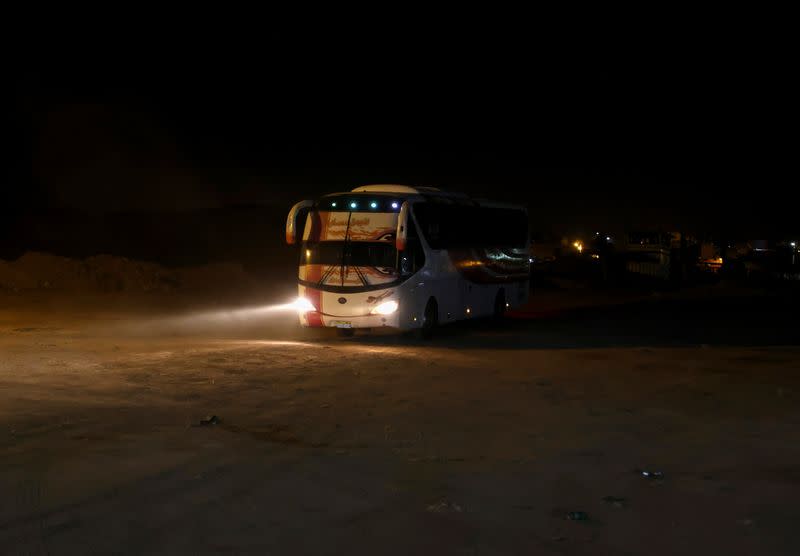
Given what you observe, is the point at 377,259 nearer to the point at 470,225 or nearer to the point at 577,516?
the point at 470,225

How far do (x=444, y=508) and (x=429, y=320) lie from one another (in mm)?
15828

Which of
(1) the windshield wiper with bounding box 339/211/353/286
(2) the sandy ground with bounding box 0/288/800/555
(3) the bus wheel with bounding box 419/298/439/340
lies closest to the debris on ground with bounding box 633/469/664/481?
(2) the sandy ground with bounding box 0/288/800/555

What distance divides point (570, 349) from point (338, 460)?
36.2ft

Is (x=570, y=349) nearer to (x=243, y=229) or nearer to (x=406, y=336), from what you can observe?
(x=406, y=336)

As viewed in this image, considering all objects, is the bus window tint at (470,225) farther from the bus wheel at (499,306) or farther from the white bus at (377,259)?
the bus wheel at (499,306)

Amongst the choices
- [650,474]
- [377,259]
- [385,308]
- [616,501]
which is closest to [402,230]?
[377,259]

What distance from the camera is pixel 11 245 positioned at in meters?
61.8

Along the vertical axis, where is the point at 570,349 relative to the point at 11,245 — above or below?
below

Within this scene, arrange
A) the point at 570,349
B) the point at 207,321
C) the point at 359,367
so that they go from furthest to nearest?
1. the point at 207,321
2. the point at 570,349
3. the point at 359,367

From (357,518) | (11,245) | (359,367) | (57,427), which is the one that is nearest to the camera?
(357,518)

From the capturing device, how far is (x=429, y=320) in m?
23.5

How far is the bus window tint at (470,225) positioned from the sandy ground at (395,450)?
5082 millimetres

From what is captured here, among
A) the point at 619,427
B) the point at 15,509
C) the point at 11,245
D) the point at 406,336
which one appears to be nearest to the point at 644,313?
the point at 406,336

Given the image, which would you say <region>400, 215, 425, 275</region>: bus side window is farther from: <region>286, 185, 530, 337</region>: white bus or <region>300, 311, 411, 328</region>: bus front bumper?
<region>300, 311, 411, 328</region>: bus front bumper
